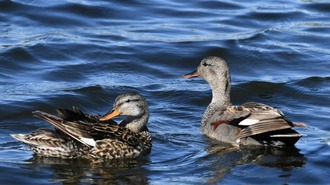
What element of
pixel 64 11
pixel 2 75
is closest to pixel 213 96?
pixel 2 75

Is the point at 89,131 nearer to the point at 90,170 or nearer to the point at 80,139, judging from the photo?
the point at 80,139

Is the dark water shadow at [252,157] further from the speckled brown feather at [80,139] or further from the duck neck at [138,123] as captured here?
the speckled brown feather at [80,139]

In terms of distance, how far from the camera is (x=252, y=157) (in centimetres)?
1227

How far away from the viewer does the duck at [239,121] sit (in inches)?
485

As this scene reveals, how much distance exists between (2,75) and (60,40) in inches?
92.3

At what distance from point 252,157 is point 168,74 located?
14.5 feet

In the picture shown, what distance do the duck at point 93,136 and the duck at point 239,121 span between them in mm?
1190

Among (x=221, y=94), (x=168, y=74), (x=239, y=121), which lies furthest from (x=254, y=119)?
(x=168, y=74)

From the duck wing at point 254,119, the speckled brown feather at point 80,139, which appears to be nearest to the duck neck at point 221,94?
the duck wing at point 254,119

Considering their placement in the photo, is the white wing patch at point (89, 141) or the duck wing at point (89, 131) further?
Result: the white wing patch at point (89, 141)

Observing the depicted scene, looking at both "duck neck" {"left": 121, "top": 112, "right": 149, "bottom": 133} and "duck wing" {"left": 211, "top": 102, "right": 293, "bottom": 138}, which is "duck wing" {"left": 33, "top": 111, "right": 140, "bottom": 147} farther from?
"duck wing" {"left": 211, "top": 102, "right": 293, "bottom": 138}

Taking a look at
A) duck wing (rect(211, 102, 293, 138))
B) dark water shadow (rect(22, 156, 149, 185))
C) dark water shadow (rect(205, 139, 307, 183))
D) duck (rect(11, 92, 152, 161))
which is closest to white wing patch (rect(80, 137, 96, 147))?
duck (rect(11, 92, 152, 161))

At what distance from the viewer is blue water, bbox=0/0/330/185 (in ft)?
37.8

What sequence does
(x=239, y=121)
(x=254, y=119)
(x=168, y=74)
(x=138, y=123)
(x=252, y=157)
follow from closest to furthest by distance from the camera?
(x=252, y=157) → (x=138, y=123) → (x=254, y=119) → (x=239, y=121) → (x=168, y=74)
